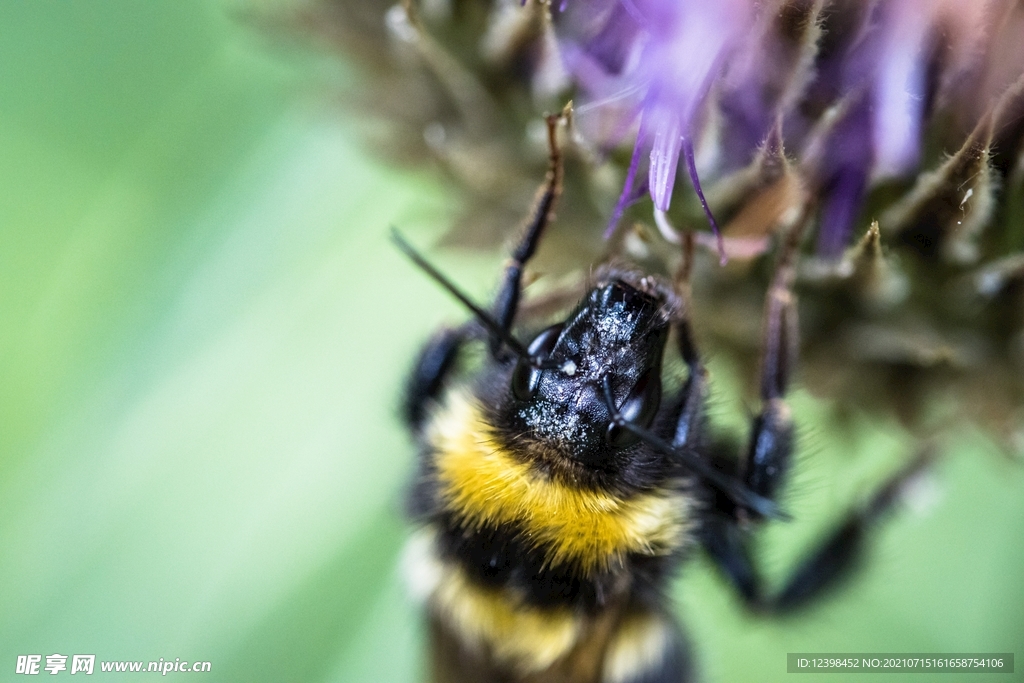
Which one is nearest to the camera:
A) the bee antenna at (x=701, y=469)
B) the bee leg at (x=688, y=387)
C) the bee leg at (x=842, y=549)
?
the bee antenna at (x=701, y=469)

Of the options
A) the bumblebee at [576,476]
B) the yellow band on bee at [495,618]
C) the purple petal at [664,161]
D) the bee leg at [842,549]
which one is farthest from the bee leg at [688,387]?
→ the bee leg at [842,549]

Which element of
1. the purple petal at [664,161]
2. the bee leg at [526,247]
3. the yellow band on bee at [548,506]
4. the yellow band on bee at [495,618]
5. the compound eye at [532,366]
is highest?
the purple petal at [664,161]

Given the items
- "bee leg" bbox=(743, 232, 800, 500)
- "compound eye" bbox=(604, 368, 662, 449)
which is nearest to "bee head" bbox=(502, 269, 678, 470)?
"compound eye" bbox=(604, 368, 662, 449)

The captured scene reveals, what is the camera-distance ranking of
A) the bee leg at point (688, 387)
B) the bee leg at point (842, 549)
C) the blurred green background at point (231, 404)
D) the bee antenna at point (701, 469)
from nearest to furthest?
the bee antenna at point (701, 469) < the bee leg at point (688, 387) < the bee leg at point (842, 549) < the blurred green background at point (231, 404)

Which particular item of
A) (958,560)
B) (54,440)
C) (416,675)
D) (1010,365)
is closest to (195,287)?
(54,440)

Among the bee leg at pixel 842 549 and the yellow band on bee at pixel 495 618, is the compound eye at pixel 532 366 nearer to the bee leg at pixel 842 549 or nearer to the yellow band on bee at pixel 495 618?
the yellow band on bee at pixel 495 618

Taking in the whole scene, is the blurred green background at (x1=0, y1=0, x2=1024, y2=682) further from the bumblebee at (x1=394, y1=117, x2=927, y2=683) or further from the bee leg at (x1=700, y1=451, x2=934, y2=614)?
the bumblebee at (x1=394, y1=117, x2=927, y2=683)
